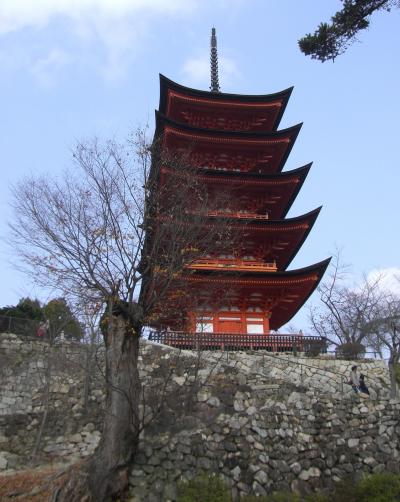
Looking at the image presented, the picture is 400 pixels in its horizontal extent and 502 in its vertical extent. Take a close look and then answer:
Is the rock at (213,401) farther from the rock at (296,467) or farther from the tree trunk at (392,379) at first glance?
the tree trunk at (392,379)

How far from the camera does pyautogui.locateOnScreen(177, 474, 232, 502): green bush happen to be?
10245 millimetres

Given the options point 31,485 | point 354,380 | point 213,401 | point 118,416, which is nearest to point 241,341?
point 354,380

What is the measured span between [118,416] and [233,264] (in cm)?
1081

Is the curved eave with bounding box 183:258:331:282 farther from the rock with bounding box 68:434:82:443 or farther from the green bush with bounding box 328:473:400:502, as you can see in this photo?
the green bush with bounding box 328:473:400:502

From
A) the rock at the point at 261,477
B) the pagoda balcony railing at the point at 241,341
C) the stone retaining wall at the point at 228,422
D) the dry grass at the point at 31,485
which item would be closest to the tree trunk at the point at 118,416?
the stone retaining wall at the point at 228,422

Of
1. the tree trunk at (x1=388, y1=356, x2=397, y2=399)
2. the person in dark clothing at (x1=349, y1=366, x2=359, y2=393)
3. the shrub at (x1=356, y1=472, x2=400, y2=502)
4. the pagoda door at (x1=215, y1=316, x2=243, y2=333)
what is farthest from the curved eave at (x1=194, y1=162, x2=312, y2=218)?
the shrub at (x1=356, y1=472, x2=400, y2=502)

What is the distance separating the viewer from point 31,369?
57.1 feet

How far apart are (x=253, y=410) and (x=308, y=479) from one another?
80.8 inches

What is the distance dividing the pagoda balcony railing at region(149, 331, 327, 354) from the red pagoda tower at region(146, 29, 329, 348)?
0.05 meters

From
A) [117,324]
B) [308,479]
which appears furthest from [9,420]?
[308,479]

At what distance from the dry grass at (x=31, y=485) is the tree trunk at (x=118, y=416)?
0.88m

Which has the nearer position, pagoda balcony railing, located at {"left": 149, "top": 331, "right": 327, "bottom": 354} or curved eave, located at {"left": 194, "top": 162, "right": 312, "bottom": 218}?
pagoda balcony railing, located at {"left": 149, "top": 331, "right": 327, "bottom": 354}

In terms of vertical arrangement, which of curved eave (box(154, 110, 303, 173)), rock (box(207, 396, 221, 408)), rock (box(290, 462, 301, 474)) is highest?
curved eave (box(154, 110, 303, 173))

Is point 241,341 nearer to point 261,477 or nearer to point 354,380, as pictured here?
point 354,380
